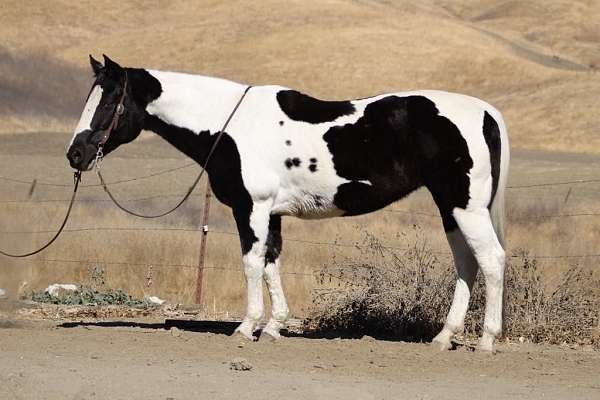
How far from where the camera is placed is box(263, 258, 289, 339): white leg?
11.2m

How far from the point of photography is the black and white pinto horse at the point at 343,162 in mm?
10680

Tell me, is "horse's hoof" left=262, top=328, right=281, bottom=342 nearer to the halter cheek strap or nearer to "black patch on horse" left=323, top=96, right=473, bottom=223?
"black patch on horse" left=323, top=96, right=473, bottom=223

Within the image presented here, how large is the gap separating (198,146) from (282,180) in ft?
2.88

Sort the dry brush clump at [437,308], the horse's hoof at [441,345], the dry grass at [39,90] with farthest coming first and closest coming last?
the dry grass at [39,90], the dry brush clump at [437,308], the horse's hoof at [441,345]

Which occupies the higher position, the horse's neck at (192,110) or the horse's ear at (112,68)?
the horse's ear at (112,68)

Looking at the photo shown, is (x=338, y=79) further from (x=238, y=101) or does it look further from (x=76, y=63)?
(x=238, y=101)

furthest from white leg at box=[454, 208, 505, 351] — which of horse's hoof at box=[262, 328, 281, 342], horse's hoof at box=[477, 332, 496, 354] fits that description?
horse's hoof at box=[262, 328, 281, 342]

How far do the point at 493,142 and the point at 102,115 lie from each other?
3368 mm

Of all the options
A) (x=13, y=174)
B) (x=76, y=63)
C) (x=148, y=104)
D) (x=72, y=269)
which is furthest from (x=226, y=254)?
(x=76, y=63)

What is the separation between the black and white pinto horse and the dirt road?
21.9 inches

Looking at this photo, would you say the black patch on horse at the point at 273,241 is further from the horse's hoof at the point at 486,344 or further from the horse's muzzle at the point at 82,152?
the horse's hoof at the point at 486,344

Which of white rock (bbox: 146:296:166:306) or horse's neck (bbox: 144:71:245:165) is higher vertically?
horse's neck (bbox: 144:71:245:165)

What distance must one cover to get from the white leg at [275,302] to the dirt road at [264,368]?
169 mm

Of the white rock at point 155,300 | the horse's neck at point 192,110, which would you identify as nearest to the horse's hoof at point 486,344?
the horse's neck at point 192,110
